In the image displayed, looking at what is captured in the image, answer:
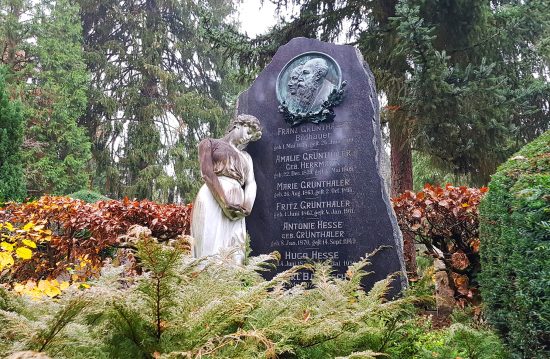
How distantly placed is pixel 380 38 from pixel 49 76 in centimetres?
1162

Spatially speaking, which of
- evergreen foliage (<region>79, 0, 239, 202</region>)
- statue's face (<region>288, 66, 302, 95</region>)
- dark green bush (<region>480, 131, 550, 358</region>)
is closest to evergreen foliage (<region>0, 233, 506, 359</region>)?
dark green bush (<region>480, 131, 550, 358</region>)

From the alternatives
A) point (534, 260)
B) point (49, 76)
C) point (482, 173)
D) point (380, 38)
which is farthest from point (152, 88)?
point (534, 260)

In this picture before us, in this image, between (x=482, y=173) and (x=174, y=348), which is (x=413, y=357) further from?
(x=482, y=173)

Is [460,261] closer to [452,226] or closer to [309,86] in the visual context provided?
A: [452,226]

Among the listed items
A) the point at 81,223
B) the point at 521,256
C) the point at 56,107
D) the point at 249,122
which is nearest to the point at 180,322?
the point at 521,256

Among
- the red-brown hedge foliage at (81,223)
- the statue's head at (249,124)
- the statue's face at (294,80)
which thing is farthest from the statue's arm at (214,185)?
the red-brown hedge foliage at (81,223)

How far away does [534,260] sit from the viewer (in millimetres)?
2404

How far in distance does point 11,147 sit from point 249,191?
28.5ft

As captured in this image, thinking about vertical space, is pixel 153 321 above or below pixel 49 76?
below

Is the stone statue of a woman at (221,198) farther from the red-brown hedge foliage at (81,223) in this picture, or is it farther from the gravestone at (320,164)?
the red-brown hedge foliage at (81,223)

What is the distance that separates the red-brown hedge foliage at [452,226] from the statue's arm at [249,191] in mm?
2030

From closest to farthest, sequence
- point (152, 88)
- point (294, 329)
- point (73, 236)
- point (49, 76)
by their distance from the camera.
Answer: point (294, 329), point (73, 236), point (49, 76), point (152, 88)

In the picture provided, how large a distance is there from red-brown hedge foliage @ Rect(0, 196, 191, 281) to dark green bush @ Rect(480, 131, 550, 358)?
4.91 meters

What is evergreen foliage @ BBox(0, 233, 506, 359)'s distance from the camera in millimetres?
1343
